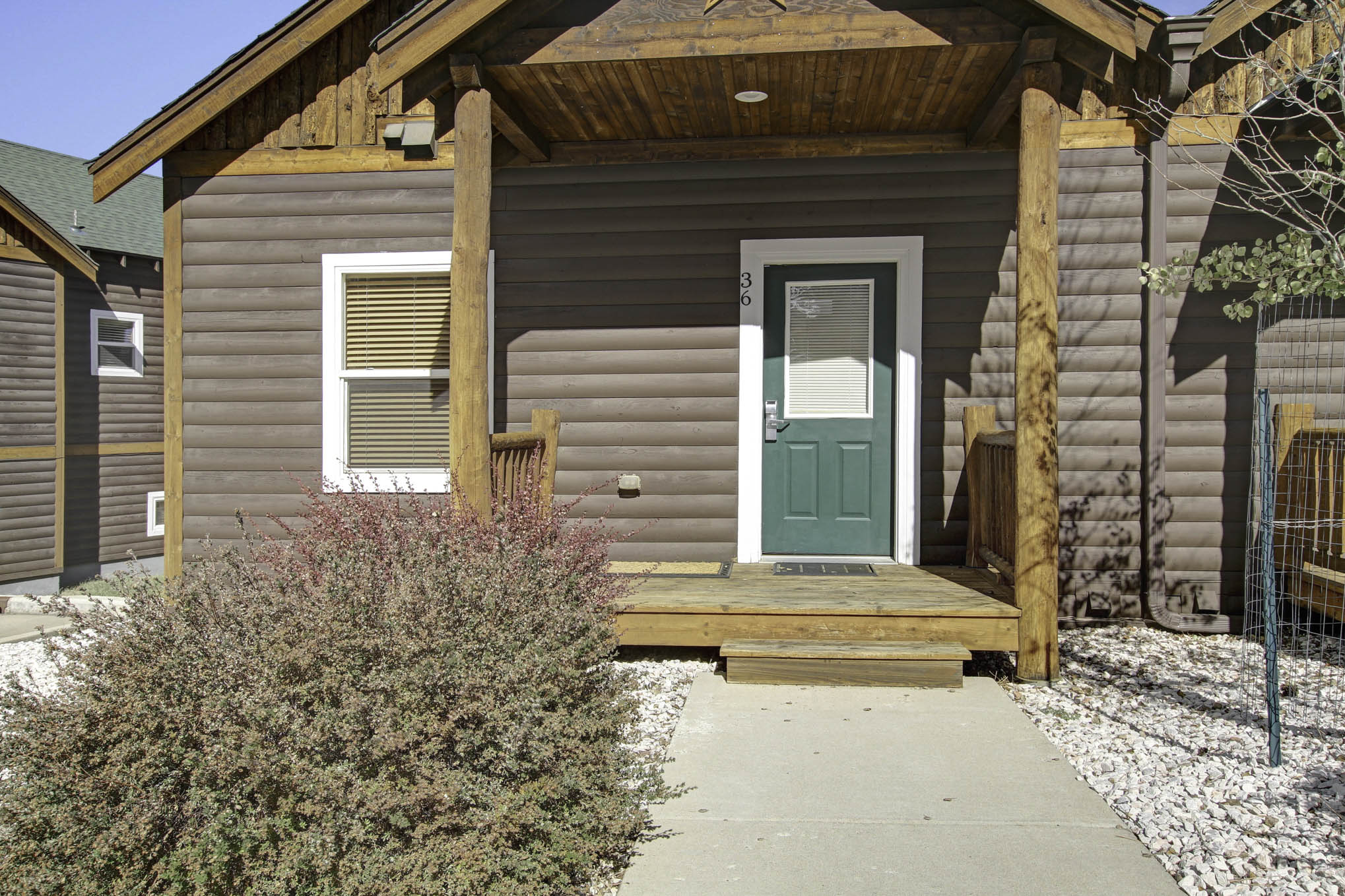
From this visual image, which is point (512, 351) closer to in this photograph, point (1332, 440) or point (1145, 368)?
point (1145, 368)

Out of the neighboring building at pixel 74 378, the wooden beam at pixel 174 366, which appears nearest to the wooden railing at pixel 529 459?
the wooden beam at pixel 174 366

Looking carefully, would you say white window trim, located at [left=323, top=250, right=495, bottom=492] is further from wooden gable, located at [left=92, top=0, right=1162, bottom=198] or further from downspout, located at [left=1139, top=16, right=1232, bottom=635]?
downspout, located at [left=1139, top=16, right=1232, bottom=635]

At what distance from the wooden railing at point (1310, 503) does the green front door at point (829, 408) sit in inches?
85.7

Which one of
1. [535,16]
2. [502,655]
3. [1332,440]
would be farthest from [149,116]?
[1332,440]

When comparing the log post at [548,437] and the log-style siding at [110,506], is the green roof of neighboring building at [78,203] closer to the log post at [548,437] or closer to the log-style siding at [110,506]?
the log-style siding at [110,506]

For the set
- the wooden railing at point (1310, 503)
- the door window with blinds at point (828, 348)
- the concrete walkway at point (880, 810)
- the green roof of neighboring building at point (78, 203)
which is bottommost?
the concrete walkway at point (880, 810)

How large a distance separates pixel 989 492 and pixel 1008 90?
2.14 meters

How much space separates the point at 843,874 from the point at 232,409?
5.34 meters

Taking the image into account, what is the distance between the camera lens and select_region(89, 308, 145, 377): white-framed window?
12375mm

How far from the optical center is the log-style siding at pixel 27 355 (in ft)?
36.6

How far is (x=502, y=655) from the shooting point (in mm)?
2801

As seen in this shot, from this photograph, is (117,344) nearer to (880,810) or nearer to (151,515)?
(151,515)

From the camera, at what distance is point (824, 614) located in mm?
4730

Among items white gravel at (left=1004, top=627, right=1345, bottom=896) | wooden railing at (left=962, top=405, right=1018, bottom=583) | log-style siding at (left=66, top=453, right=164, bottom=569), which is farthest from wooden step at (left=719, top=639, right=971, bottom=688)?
log-style siding at (left=66, top=453, right=164, bottom=569)
